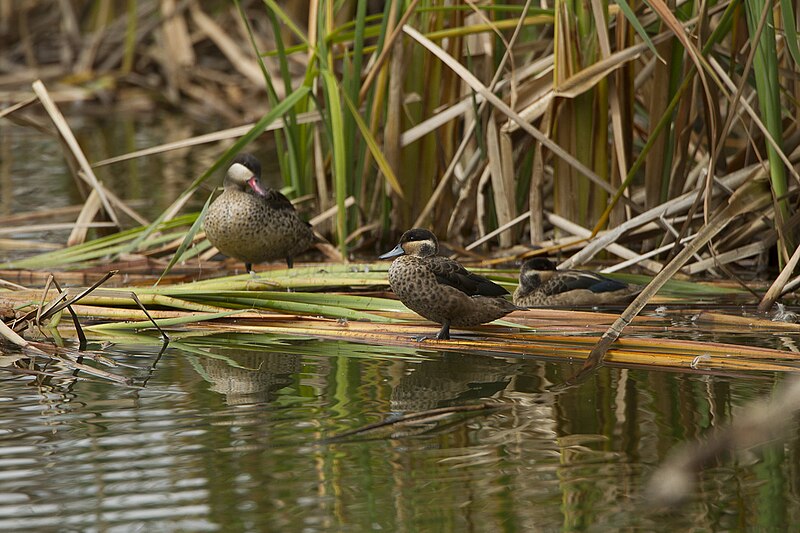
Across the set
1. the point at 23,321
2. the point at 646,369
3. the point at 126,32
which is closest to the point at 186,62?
the point at 126,32

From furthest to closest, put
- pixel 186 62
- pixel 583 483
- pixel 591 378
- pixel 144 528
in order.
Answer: pixel 186 62 < pixel 591 378 < pixel 583 483 < pixel 144 528

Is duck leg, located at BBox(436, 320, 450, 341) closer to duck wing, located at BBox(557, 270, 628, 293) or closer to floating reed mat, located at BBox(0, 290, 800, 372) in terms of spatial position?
floating reed mat, located at BBox(0, 290, 800, 372)

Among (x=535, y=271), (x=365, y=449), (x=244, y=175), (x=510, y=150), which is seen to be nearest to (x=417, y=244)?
(x=535, y=271)

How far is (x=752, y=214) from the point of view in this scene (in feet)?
18.3

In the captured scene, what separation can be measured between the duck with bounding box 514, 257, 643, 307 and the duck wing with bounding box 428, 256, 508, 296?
0.42 m

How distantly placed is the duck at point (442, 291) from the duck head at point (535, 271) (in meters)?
0.53

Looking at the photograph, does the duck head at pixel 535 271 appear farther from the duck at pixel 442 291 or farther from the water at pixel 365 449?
the water at pixel 365 449

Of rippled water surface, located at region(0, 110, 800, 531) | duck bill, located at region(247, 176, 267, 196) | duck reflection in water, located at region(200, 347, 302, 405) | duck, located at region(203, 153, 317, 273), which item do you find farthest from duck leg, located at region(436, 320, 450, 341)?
duck bill, located at region(247, 176, 267, 196)

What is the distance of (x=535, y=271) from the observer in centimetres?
524

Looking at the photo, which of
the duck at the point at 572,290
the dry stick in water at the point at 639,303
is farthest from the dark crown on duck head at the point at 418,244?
the dry stick in water at the point at 639,303

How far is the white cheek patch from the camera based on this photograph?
588 cm

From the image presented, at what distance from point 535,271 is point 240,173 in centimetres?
162

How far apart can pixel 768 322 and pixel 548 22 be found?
1897 millimetres

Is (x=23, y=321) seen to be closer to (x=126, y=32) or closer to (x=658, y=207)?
(x=658, y=207)
